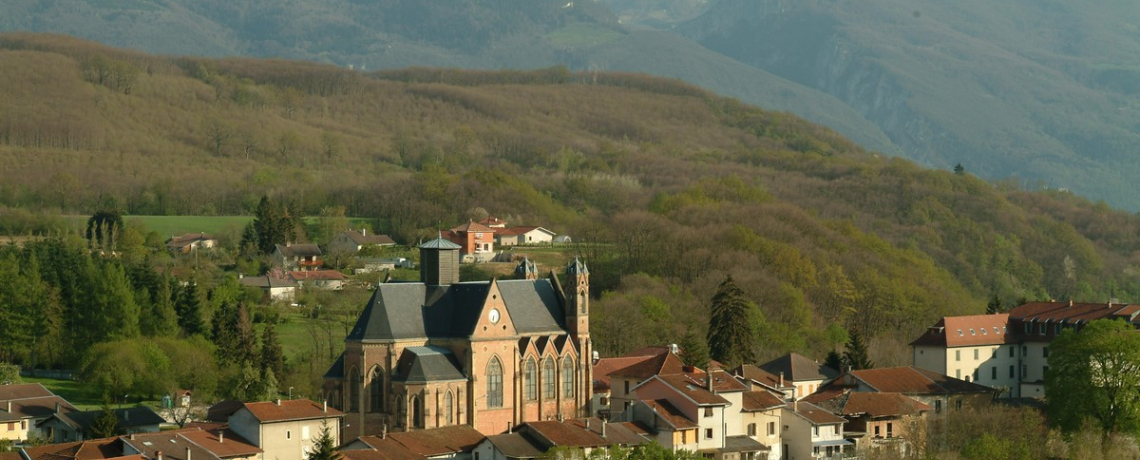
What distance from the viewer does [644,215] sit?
→ 453 ft

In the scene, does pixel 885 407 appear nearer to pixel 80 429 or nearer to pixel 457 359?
pixel 457 359

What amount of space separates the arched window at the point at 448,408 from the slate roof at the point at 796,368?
19.4 m

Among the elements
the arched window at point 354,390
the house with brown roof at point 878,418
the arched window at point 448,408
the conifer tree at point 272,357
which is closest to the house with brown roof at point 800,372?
the house with brown roof at point 878,418

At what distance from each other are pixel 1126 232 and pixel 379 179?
68.6 m

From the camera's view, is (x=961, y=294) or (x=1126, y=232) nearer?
(x=961, y=294)

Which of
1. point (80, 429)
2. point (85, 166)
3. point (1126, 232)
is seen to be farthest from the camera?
point (1126, 232)

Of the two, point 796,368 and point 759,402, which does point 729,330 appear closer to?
point 796,368

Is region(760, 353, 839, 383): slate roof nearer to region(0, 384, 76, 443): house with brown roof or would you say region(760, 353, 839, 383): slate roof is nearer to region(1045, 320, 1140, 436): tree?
region(1045, 320, 1140, 436): tree

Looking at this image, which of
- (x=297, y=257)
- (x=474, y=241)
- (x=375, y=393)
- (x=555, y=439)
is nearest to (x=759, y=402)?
(x=555, y=439)

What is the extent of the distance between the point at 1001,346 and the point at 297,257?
49.4 m

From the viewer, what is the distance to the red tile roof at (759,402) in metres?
81.5

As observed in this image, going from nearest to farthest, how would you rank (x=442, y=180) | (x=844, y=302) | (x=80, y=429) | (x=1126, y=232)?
(x=80, y=429), (x=844, y=302), (x=442, y=180), (x=1126, y=232)

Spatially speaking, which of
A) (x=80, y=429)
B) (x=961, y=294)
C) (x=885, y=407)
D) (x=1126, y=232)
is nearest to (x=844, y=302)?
(x=961, y=294)

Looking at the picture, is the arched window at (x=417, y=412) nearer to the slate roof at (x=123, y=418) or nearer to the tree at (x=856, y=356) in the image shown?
the slate roof at (x=123, y=418)
